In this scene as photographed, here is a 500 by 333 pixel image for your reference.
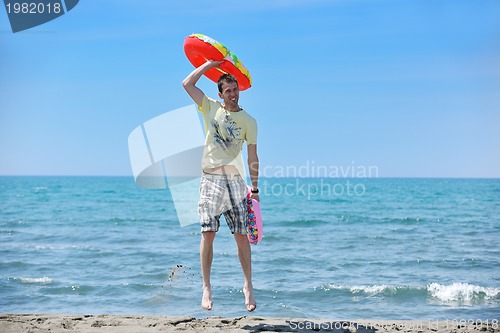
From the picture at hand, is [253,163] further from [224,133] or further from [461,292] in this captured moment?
[461,292]

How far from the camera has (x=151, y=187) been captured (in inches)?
2207

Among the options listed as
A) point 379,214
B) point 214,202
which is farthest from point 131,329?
point 379,214

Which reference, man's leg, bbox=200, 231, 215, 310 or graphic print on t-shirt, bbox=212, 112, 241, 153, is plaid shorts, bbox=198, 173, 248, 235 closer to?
man's leg, bbox=200, 231, 215, 310

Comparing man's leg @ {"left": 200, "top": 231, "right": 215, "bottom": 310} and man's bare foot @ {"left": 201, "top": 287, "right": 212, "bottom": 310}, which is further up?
man's leg @ {"left": 200, "top": 231, "right": 215, "bottom": 310}

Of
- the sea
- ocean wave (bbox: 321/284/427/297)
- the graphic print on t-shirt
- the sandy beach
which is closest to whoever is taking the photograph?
the graphic print on t-shirt

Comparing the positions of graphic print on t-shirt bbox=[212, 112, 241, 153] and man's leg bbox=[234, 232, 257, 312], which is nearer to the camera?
graphic print on t-shirt bbox=[212, 112, 241, 153]

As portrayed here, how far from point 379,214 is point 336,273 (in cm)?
1688

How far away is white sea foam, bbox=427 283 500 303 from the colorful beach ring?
550 cm

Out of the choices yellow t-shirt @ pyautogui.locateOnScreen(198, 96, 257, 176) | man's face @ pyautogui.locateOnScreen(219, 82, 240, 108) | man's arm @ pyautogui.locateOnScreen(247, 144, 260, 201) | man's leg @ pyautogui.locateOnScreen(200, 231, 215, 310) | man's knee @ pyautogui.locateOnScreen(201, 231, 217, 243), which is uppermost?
man's face @ pyautogui.locateOnScreen(219, 82, 240, 108)

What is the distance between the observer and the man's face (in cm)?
565

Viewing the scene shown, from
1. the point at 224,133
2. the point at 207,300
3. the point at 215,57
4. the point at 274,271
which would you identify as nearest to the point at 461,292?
the point at 274,271

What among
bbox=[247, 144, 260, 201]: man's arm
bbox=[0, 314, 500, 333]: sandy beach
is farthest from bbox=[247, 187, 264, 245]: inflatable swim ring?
bbox=[0, 314, 500, 333]: sandy beach

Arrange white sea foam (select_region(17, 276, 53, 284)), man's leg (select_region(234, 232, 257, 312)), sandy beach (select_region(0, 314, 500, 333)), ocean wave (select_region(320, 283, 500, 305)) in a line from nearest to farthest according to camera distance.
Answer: man's leg (select_region(234, 232, 257, 312)), sandy beach (select_region(0, 314, 500, 333)), ocean wave (select_region(320, 283, 500, 305)), white sea foam (select_region(17, 276, 53, 284))

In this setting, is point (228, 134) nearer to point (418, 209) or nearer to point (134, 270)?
point (134, 270)
